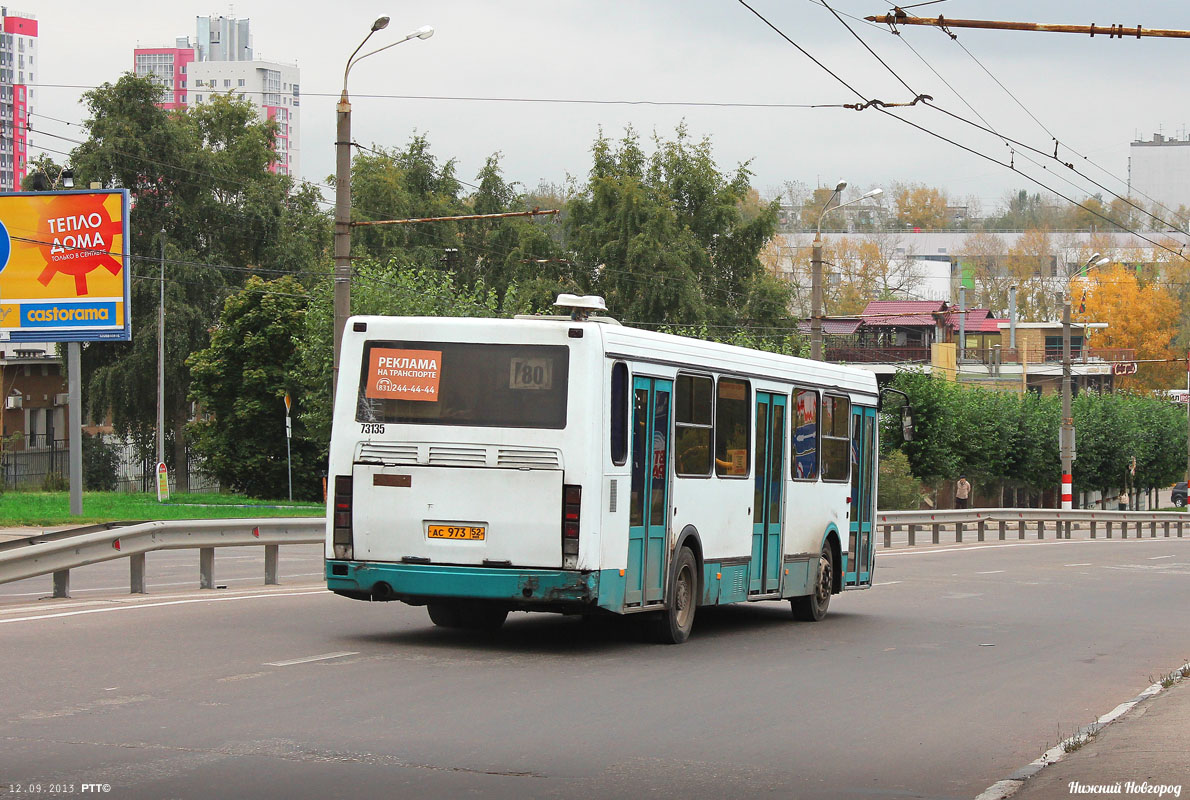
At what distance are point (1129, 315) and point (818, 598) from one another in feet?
336

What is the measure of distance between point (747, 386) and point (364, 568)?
173 inches

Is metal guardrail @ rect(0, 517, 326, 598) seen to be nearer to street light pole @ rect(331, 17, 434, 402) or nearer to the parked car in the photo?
street light pole @ rect(331, 17, 434, 402)

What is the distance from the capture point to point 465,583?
40.9ft

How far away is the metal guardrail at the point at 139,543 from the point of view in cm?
1452

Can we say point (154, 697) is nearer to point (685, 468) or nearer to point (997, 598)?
point (685, 468)

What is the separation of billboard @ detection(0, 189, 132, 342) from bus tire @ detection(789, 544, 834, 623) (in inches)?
786

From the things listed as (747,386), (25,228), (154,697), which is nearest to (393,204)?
(25,228)

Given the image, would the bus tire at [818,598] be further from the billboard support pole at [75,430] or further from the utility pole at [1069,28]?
the billboard support pole at [75,430]

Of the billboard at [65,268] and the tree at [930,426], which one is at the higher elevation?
the billboard at [65,268]

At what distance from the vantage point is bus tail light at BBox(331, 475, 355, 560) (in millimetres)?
12773

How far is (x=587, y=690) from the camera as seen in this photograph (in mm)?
10766

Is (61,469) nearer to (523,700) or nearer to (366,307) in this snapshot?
(366,307)

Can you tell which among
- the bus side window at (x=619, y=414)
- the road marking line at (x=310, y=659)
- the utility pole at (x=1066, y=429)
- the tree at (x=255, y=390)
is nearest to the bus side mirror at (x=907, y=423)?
the bus side window at (x=619, y=414)

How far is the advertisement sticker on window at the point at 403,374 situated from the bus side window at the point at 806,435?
498 cm
